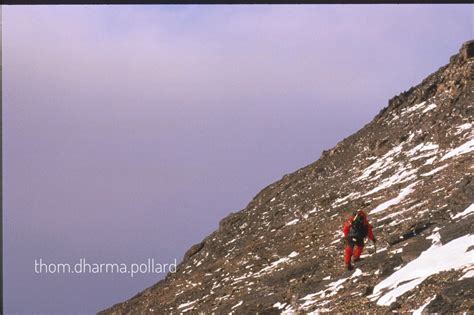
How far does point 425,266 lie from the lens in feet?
58.3

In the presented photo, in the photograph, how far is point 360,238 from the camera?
21641 millimetres

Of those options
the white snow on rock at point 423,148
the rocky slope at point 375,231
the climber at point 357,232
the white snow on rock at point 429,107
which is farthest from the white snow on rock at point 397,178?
the climber at point 357,232

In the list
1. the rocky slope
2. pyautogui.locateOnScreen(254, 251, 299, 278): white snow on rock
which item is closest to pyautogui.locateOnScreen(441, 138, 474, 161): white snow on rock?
the rocky slope

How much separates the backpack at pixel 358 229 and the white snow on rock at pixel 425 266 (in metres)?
2.95

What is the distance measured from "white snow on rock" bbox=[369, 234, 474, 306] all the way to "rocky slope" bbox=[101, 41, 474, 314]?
5 cm

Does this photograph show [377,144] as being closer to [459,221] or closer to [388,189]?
[388,189]

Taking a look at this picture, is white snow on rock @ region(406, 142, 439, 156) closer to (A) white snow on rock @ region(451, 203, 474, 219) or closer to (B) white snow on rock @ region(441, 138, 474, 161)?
(B) white snow on rock @ region(441, 138, 474, 161)

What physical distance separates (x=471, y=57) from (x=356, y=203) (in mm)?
15495

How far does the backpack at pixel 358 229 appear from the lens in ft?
71.0

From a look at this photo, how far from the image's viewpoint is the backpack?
71.0 ft

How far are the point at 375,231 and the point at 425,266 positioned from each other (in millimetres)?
7081

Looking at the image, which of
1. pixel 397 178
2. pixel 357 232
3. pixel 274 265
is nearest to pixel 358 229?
pixel 357 232

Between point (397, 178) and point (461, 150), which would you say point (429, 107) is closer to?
point (397, 178)

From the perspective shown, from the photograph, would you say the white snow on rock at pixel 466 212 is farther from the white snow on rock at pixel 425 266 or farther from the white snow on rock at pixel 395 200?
the white snow on rock at pixel 395 200
